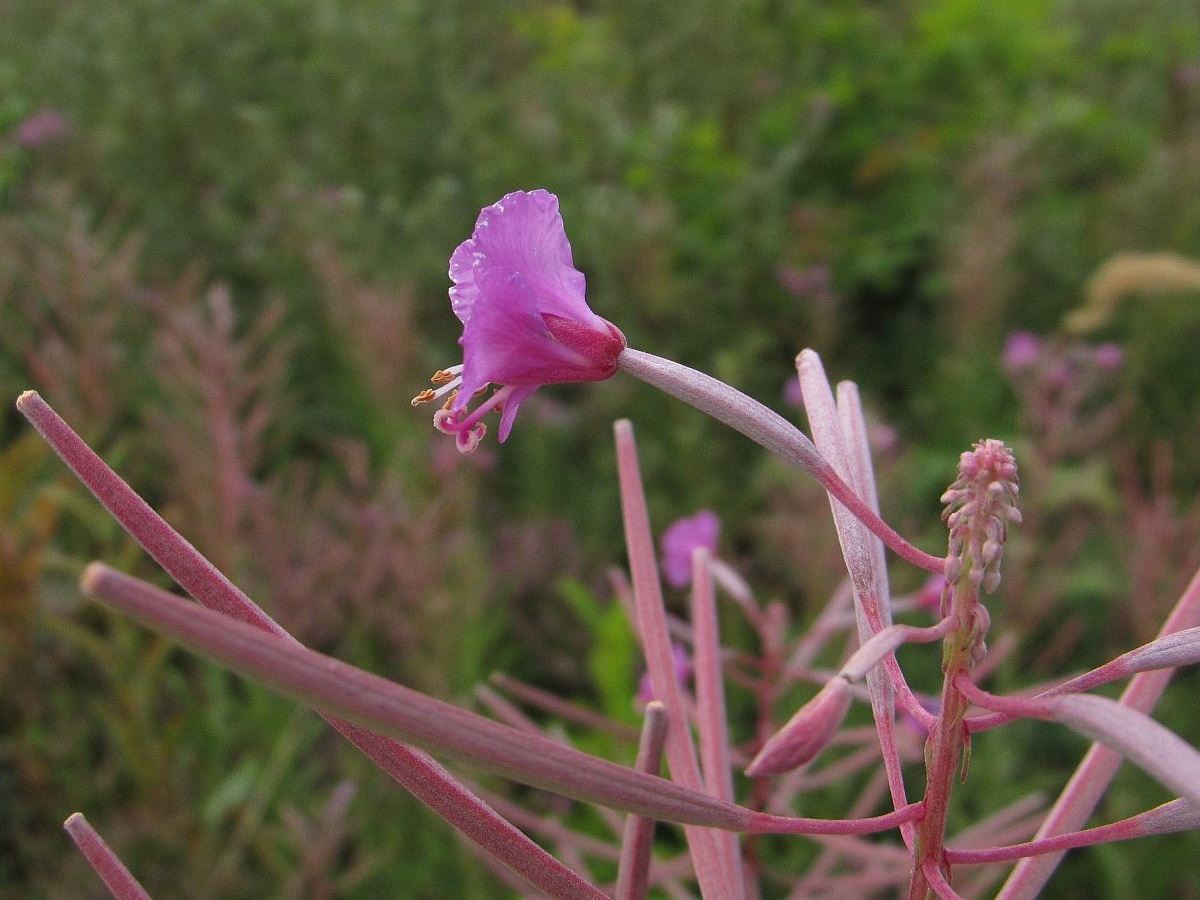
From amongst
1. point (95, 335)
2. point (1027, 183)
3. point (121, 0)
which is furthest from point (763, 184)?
point (121, 0)

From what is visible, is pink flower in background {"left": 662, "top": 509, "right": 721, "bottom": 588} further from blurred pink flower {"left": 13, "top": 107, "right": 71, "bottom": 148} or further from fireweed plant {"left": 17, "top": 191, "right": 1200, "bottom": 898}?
blurred pink flower {"left": 13, "top": 107, "right": 71, "bottom": 148}

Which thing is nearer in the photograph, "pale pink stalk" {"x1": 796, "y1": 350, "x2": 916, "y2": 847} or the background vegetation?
"pale pink stalk" {"x1": 796, "y1": 350, "x2": 916, "y2": 847}

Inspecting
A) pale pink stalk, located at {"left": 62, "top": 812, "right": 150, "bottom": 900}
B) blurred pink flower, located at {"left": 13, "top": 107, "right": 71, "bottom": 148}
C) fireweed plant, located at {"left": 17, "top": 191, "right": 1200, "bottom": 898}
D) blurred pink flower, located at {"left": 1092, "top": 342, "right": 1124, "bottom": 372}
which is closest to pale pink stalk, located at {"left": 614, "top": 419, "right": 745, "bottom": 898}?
fireweed plant, located at {"left": 17, "top": 191, "right": 1200, "bottom": 898}

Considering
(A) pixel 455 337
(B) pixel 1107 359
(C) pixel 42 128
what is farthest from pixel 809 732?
(C) pixel 42 128

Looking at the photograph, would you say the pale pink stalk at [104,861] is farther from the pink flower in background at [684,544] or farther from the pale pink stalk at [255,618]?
the pink flower in background at [684,544]

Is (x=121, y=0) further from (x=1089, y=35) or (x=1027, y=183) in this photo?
(x=1089, y=35)

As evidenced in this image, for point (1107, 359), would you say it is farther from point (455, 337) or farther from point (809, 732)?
point (809, 732)
